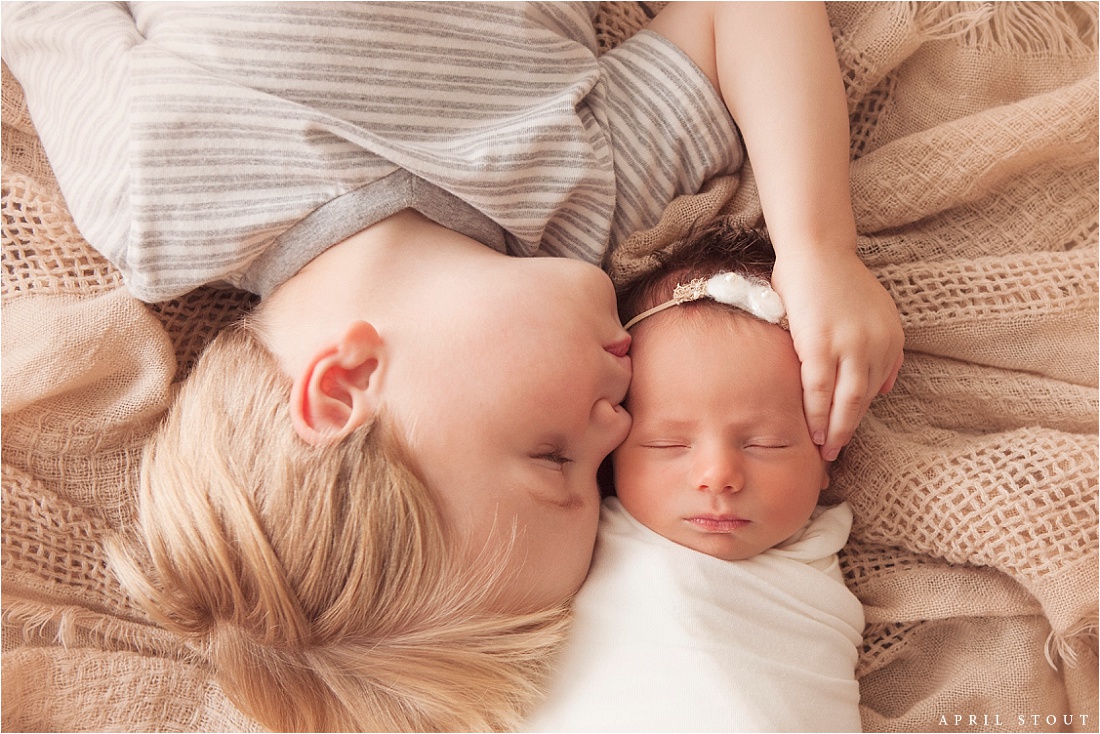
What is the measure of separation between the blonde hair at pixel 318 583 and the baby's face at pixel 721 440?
213 mm

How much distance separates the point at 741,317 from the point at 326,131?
587 millimetres

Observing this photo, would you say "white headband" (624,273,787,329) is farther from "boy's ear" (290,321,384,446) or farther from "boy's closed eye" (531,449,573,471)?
"boy's ear" (290,321,384,446)

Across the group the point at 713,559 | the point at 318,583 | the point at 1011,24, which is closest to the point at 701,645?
the point at 713,559

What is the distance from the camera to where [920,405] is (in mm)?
1289

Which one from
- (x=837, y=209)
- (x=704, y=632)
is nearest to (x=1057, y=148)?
(x=837, y=209)

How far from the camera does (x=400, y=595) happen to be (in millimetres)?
1000

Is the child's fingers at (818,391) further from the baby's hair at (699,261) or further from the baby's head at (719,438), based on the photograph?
the baby's hair at (699,261)

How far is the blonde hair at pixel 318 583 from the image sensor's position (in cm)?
98

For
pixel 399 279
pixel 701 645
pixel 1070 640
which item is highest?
pixel 399 279

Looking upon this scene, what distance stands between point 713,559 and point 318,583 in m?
0.49

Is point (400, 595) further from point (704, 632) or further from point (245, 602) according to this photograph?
point (704, 632)

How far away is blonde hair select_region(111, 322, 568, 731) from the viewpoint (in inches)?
38.8

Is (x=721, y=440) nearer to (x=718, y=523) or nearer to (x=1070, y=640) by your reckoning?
(x=718, y=523)

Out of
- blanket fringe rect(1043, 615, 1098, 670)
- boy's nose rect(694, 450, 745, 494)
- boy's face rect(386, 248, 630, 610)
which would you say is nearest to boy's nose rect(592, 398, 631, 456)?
boy's face rect(386, 248, 630, 610)
